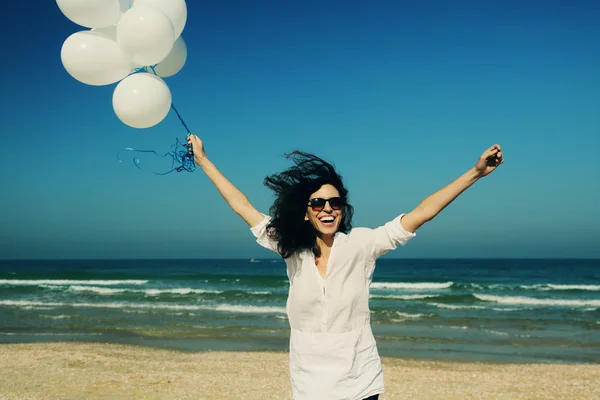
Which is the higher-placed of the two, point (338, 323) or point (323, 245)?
point (323, 245)

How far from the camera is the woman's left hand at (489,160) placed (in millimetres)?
2602

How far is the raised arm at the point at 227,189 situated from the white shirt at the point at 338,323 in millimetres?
444

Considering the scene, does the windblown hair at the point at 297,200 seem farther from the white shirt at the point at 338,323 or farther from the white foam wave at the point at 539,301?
the white foam wave at the point at 539,301

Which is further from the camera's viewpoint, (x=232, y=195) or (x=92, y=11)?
(x=92, y=11)

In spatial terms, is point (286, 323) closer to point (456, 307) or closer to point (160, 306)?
point (160, 306)

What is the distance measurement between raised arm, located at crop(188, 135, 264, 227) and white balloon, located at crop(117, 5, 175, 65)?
24.4 inches

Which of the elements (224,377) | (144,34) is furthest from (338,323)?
(224,377)

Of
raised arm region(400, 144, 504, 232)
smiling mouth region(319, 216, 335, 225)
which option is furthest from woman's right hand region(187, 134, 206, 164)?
raised arm region(400, 144, 504, 232)

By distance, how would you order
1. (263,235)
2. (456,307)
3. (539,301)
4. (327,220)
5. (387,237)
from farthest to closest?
(539,301)
(456,307)
(263,235)
(327,220)
(387,237)

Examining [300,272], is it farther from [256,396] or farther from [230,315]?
[230,315]

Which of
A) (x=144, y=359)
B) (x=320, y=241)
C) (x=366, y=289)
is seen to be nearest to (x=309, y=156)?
(x=320, y=241)

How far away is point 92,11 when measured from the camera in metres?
3.39

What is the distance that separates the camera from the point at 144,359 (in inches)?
380

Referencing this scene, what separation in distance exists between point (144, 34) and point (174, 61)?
0.67m
